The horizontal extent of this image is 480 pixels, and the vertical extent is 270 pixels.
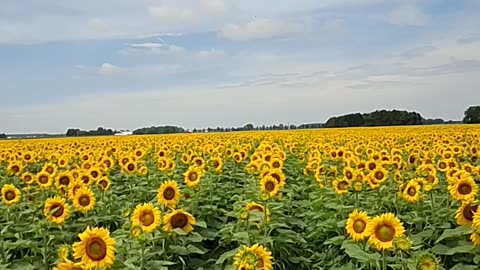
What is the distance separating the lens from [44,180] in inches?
262

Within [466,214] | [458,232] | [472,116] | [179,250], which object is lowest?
[179,250]

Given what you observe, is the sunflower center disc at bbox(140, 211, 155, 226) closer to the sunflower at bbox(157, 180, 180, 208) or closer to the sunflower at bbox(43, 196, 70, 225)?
the sunflower at bbox(157, 180, 180, 208)

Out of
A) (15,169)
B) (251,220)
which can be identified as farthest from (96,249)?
(15,169)

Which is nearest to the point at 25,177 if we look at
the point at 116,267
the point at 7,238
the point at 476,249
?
the point at 7,238

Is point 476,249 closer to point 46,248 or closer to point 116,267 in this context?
point 116,267

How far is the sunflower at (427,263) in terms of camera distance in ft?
9.20

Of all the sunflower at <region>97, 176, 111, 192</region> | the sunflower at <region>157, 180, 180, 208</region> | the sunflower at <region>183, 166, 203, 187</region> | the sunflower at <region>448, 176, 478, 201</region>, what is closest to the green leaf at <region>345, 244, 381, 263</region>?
the sunflower at <region>448, 176, 478, 201</region>

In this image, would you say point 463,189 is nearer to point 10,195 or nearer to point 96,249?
point 96,249

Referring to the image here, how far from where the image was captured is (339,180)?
18.8 ft

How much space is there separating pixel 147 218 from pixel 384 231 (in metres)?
1.60

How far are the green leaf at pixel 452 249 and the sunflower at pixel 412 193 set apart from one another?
31.2 inches

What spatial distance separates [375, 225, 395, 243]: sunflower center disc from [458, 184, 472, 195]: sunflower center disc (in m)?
1.37

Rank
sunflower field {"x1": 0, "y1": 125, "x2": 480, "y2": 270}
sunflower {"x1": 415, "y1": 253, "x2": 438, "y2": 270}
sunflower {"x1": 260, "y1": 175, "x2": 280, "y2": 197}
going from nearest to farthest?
sunflower {"x1": 415, "y1": 253, "x2": 438, "y2": 270}, sunflower field {"x1": 0, "y1": 125, "x2": 480, "y2": 270}, sunflower {"x1": 260, "y1": 175, "x2": 280, "y2": 197}

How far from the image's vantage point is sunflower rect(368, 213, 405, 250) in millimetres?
3492
